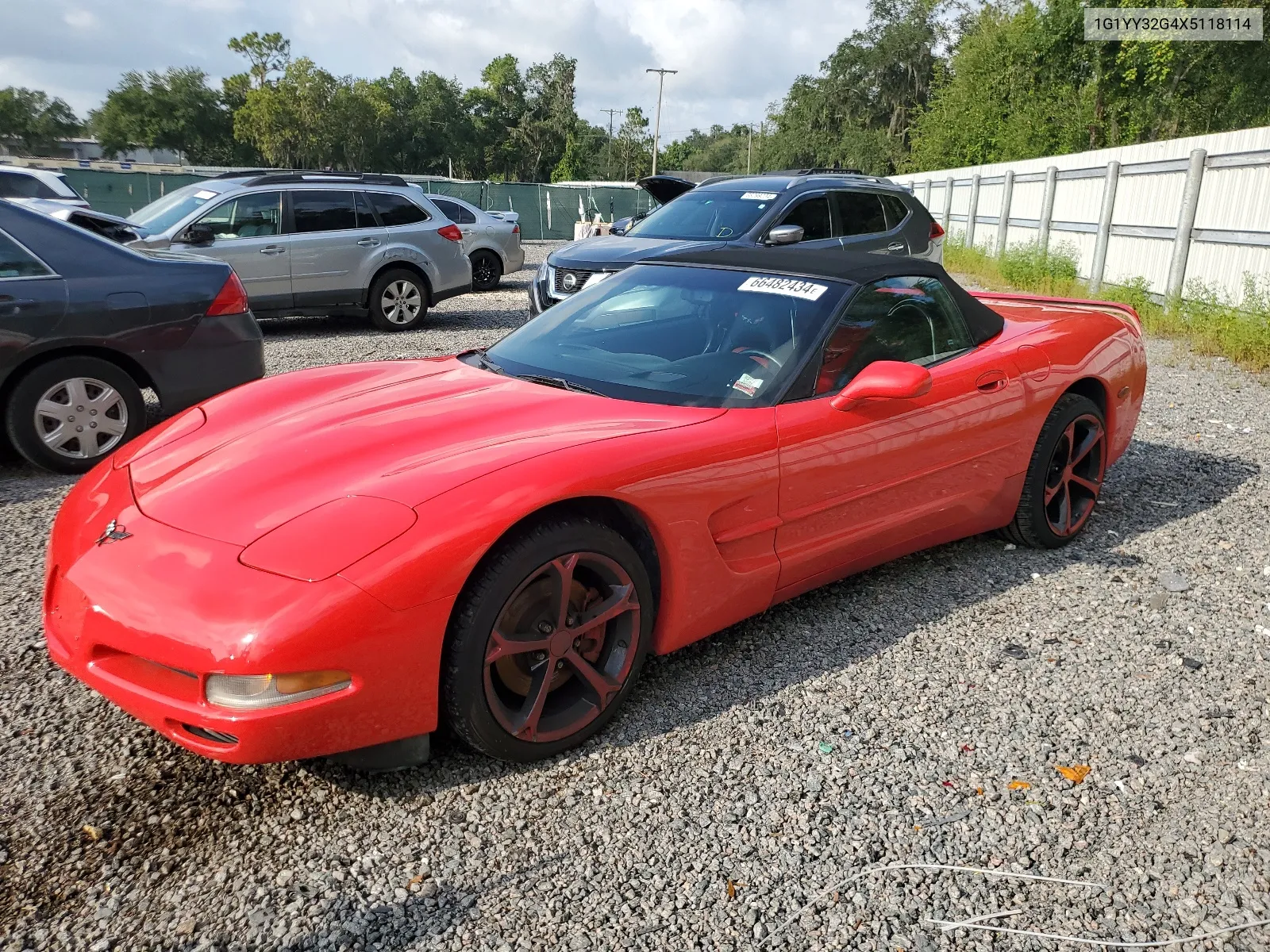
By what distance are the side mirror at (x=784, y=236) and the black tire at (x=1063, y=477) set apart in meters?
4.30

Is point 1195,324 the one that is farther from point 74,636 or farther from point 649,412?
point 74,636

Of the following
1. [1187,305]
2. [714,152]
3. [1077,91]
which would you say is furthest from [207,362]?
[714,152]

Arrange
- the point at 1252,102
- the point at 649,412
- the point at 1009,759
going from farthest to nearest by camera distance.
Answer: the point at 1252,102 → the point at 649,412 → the point at 1009,759

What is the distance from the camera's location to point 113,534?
2.48 m

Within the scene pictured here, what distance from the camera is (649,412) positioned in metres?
2.95

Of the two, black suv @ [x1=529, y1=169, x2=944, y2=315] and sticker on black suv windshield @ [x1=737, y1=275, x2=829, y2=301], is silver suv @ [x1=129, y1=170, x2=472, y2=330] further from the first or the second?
sticker on black suv windshield @ [x1=737, y1=275, x2=829, y2=301]

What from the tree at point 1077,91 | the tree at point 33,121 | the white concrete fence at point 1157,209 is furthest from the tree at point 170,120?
the white concrete fence at point 1157,209

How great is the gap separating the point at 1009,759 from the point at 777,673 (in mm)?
765

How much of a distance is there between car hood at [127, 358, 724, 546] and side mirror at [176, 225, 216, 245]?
274 inches

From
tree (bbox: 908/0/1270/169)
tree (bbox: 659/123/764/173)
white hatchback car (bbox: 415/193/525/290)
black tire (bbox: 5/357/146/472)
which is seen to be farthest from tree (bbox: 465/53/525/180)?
black tire (bbox: 5/357/146/472)

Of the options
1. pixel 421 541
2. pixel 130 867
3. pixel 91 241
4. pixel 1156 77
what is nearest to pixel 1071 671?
pixel 421 541

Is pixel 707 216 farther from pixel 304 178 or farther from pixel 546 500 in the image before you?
pixel 546 500

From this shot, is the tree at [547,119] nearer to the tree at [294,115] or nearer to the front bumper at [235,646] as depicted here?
the tree at [294,115]

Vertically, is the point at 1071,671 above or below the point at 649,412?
below
